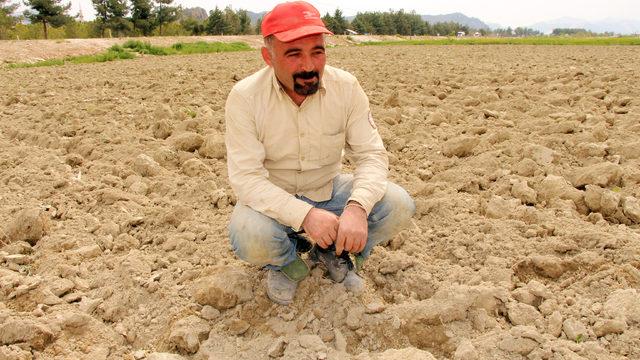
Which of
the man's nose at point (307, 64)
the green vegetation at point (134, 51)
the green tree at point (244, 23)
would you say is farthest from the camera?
the green tree at point (244, 23)

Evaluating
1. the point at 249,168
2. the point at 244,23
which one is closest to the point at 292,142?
the point at 249,168

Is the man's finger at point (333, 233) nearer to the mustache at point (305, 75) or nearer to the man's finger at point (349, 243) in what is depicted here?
the man's finger at point (349, 243)

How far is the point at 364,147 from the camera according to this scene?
2.45 meters

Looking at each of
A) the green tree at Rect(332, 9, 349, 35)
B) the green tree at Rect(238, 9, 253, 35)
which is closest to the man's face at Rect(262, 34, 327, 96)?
the green tree at Rect(238, 9, 253, 35)

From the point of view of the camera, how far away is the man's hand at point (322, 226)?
2102 mm

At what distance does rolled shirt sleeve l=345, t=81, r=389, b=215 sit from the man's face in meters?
0.26

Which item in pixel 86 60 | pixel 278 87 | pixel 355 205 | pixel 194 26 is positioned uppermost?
pixel 194 26

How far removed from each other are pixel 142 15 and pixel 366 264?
3792cm

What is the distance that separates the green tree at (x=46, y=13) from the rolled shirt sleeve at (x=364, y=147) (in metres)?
32.6

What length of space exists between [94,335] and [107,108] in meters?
4.40

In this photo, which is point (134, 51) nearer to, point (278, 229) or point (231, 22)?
point (278, 229)

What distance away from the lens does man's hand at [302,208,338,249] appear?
2.10 m

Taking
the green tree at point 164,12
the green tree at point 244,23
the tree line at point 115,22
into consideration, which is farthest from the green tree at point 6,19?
the green tree at point 244,23

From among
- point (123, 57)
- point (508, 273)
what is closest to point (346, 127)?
point (508, 273)
